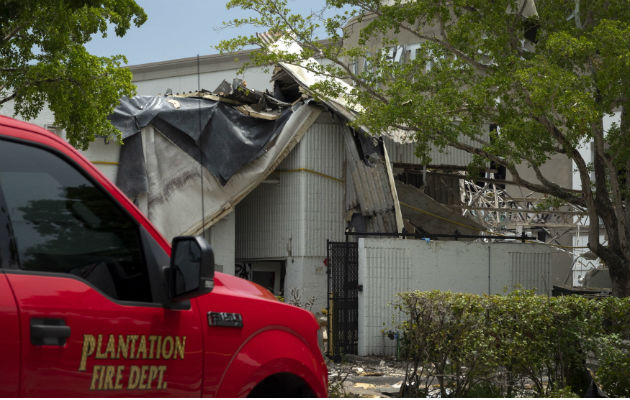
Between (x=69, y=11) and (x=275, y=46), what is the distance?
5.87m

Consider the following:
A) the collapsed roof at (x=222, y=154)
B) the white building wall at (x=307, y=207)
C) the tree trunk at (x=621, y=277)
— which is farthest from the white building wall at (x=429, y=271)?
the white building wall at (x=307, y=207)

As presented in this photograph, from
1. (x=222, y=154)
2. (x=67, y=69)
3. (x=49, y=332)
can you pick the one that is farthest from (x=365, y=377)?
(x=49, y=332)

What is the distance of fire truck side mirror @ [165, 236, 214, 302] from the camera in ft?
12.4

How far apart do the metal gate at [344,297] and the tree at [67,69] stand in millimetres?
5327

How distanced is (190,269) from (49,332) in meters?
0.71

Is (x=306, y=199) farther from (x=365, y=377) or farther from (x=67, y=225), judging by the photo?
(x=67, y=225)

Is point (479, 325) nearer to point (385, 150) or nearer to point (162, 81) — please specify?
point (385, 150)

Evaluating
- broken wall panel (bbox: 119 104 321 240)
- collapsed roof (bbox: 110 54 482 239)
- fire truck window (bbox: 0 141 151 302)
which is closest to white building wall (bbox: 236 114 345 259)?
collapsed roof (bbox: 110 54 482 239)

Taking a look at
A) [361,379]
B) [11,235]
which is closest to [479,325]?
[361,379]

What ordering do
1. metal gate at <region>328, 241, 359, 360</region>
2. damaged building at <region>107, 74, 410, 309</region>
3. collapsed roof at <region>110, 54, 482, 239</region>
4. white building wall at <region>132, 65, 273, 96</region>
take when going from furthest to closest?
1. white building wall at <region>132, 65, 273, 96</region>
2. damaged building at <region>107, 74, 410, 309</region>
3. collapsed roof at <region>110, 54, 482, 239</region>
4. metal gate at <region>328, 241, 359, 360</region>

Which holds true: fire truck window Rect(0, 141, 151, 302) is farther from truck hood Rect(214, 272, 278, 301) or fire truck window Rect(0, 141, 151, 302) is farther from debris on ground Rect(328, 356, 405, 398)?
debris on ground Rect(328, 356, 405, 398)

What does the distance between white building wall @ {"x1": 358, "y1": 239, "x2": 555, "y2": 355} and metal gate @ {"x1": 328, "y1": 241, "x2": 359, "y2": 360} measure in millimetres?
262

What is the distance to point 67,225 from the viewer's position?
12.0 ft

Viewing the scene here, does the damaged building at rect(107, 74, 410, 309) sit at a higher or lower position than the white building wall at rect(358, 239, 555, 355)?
higher
